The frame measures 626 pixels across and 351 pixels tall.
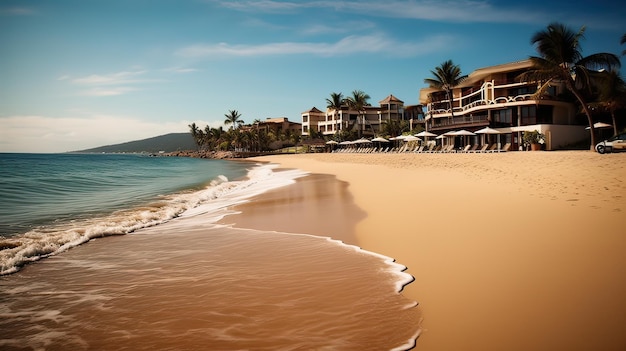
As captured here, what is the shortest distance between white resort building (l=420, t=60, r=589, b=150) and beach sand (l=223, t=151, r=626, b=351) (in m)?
26.2

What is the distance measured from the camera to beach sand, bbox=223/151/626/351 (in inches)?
114

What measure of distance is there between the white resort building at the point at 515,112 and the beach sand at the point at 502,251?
1033 inches

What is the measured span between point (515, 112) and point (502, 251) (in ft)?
121

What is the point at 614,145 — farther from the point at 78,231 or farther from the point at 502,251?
the point at 78,231

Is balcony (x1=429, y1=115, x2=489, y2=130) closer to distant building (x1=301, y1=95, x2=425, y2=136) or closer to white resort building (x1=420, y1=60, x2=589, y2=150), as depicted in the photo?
white resort building (x1=420, y1=60, x2=589, y2=150)

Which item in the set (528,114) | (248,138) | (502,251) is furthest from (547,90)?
(248,138)

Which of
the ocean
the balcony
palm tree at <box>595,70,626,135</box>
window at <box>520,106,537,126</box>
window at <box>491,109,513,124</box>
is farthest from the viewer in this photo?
the balcony

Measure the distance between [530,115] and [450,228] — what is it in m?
35.1

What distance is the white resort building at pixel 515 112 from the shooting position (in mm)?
32922

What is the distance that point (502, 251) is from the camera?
482 centimetres

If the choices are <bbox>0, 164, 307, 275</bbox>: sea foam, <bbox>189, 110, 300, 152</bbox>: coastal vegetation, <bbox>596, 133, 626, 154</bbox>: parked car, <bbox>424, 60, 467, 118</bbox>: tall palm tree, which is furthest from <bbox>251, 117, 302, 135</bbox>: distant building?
<bbox>0, 164, 307, 275</bbox>: sea foam


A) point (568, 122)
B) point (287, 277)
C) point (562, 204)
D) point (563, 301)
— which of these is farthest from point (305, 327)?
point (568, 122)

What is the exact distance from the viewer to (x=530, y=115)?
Result: 34312 mm

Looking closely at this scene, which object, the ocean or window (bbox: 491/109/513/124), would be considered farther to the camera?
window (bbox: 491/109/513/124)
